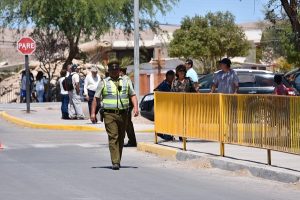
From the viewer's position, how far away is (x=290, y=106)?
40.4 ft

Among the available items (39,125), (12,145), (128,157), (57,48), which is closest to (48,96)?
(57,48)

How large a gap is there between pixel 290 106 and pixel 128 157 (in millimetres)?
5038

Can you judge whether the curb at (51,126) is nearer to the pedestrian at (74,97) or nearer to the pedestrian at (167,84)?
the pedestrian at (74,97)

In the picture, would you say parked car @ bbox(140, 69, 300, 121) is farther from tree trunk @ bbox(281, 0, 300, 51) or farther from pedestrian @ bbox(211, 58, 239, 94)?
tree trunk @ bbox(281, 0, 300, 51)

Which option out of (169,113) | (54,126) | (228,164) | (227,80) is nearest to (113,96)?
(228,164)

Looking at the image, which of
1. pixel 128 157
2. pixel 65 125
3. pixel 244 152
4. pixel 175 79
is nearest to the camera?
pixel 244 152

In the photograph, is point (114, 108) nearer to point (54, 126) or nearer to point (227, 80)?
point (227, 80)

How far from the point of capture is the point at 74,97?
1017 inches

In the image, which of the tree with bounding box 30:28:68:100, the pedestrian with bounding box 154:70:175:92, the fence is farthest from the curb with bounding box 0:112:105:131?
the tree with bounding box 30:28:68:100

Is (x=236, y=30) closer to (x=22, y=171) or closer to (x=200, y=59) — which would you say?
(x=200, y=59)

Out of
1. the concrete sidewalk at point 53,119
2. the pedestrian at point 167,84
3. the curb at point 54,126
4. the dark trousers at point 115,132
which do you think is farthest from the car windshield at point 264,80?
the dark trousers at point 115,132

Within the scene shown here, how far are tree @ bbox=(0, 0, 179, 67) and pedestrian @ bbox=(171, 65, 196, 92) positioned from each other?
23.7m

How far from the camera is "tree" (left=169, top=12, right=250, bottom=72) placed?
63594mm

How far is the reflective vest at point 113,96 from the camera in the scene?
14203 millimetres
